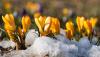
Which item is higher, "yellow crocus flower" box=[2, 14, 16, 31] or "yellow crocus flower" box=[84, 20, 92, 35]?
"yellow crocus flower" box=[2, 14, 16, 31]

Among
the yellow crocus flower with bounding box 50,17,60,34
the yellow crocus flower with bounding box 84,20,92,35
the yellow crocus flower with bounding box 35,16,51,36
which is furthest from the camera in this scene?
the yellow crocus flower with bounding box 84,20,92,35

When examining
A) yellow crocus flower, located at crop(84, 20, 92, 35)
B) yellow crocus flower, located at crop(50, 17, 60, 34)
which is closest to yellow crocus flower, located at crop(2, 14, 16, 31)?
yellow crocus flower, located at crop(50, 17, 60, 34)

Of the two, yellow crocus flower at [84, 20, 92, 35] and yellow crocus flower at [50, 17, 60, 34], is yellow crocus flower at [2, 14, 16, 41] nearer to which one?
yellow crocus flower at [50, 17, 60, 34]

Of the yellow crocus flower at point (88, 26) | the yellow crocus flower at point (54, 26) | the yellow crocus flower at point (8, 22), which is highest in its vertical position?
the yellow crocus flower at point (8, 22)

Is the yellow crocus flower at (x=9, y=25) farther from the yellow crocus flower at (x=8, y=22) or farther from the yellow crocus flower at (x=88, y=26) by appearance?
the yellow crocus flower at (x=88, y=26)

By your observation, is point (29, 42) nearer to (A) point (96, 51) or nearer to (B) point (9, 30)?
(B) point (9, 30)

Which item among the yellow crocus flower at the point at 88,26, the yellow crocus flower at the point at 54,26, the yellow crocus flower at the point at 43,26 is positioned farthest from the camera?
the yellow crocus flower at the point at 88,26

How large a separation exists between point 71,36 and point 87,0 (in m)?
12.2

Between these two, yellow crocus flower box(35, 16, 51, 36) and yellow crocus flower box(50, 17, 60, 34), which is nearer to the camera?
yellow crocus flower box(35, 16, 51, 36)

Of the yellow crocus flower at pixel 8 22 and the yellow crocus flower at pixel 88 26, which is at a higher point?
the yellow crocus flower at pixel 8 22

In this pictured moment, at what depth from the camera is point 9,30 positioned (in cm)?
397

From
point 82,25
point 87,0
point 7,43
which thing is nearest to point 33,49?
point 7,43

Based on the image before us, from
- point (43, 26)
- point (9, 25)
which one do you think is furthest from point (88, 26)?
point (9, 25)

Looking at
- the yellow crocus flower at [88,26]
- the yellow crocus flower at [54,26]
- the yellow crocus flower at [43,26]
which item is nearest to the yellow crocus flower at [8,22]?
the yellow crocus flower at [43,26]
